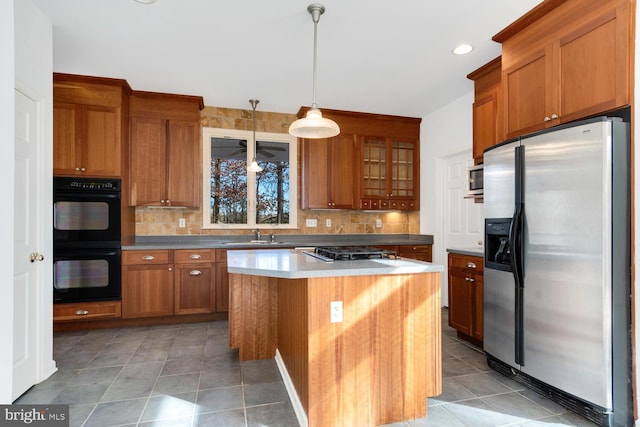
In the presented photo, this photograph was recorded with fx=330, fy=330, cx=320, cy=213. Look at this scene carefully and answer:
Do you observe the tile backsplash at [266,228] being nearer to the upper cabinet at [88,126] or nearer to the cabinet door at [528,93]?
the upper cabinet at [88,126]

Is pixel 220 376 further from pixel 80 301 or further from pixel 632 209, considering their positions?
pixel 632 209

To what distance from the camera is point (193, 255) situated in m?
3.81

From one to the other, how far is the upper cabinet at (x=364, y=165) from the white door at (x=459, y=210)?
1.71 feet

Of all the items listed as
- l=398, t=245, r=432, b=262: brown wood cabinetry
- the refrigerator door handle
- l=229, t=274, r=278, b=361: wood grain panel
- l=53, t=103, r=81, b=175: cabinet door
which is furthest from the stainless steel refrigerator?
l=53, t=103, r=81, b=175: cabinet door

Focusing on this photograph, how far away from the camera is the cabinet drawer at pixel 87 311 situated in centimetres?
336

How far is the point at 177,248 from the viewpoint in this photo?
12.2 ft

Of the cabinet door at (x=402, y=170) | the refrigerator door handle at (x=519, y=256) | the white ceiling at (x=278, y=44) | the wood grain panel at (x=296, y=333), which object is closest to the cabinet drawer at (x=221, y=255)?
the wood grain panel at (x=296, y=333)

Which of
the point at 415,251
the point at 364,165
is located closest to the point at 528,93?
the point at 364,165

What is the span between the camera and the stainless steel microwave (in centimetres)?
303

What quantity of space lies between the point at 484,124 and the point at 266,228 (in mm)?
2916

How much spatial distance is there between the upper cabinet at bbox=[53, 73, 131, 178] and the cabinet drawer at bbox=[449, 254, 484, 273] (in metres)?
3.62

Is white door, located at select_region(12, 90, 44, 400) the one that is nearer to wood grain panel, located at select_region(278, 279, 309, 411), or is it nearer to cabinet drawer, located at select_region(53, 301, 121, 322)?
cabinet drawer, located at select_region(53, 301, 121, 322)

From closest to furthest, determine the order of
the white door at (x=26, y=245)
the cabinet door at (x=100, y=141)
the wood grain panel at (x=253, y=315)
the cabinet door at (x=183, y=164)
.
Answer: the white door at (x=26, y=245), the wood grain panel at (x=253, y=315), the cabinet door at (x=100, y=141), the cabinet door at (x=183, y=164)

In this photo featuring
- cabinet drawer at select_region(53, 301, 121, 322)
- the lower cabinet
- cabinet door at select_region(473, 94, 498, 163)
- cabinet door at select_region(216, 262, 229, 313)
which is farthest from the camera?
cabinet door at select_region(216, 262, 229, 313)
